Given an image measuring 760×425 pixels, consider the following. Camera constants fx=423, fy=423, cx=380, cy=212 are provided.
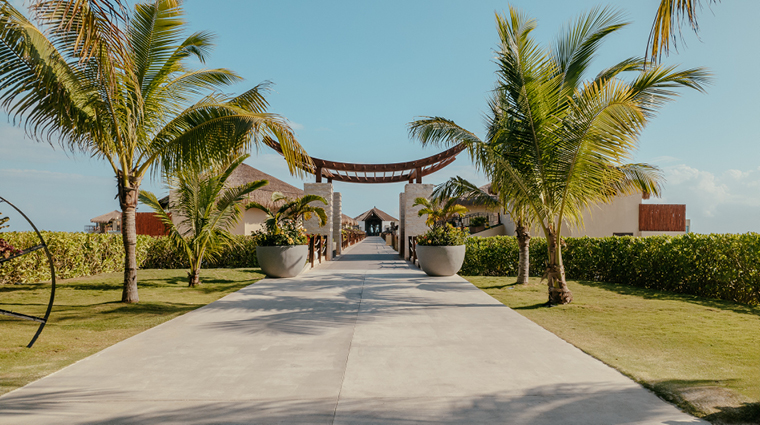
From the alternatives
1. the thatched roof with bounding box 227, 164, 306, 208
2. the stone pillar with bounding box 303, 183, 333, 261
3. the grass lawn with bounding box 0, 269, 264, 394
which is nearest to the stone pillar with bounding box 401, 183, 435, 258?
the stone pillar with bounding box 303, 183, 333, 261

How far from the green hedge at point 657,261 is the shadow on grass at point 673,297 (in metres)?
0.33

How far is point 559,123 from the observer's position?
7.00 m

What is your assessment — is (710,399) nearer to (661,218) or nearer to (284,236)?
(284,236)

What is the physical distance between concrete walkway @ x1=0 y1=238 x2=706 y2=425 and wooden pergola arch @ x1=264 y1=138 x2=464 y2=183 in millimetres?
11741

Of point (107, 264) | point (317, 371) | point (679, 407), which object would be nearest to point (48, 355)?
point (317, 371)

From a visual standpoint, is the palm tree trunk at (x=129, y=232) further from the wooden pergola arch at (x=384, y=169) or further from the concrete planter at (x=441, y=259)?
the wooden pergola arch at (x=384, y=169)

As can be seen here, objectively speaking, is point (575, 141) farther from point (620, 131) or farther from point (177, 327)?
point (177, 327)

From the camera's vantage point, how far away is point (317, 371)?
3678mm

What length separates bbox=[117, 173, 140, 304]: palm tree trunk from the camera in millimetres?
7125

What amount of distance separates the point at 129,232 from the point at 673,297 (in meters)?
10.4

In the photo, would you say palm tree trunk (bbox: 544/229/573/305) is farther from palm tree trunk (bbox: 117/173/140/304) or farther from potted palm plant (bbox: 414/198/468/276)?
palm tree trunk (bbox: 117/173/140/304)

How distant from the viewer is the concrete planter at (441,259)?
10539 mm

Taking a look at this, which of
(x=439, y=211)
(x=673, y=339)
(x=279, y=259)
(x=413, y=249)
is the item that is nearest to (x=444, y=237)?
(x=279, y=259)

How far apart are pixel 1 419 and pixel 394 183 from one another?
16823 mm
